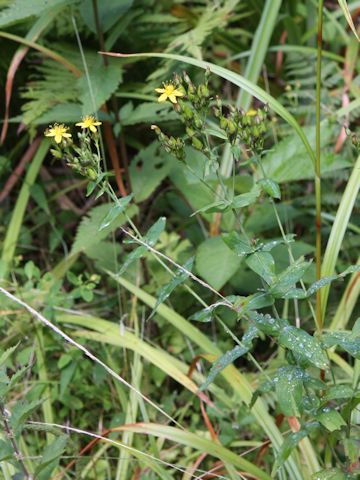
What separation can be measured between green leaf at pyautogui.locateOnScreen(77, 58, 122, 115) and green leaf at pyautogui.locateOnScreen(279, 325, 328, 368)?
869 mm

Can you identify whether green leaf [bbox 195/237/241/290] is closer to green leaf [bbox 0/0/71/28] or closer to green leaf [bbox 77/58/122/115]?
green leaf [bbox 77/58/122/115]

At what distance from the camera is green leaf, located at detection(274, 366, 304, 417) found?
1.21 metres

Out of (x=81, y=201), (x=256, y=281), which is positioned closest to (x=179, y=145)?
(x=256, y=281)

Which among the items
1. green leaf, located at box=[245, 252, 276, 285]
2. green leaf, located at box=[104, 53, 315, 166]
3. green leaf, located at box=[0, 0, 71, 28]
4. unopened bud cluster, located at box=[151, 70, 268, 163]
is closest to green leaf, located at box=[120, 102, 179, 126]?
green leaf, located at box=[0, 0, 71, 28]

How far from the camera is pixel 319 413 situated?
1.30 metres

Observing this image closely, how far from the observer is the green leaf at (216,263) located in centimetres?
189

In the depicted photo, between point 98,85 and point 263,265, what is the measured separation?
924mm

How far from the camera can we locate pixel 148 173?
2.18 m

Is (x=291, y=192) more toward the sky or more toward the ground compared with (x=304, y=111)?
more toward the ground

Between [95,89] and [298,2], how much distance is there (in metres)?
1.20

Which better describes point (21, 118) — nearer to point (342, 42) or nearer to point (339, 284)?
point (339, 284)

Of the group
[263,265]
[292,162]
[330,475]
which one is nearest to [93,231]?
[292,162]

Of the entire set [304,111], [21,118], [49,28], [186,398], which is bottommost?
[186,398]

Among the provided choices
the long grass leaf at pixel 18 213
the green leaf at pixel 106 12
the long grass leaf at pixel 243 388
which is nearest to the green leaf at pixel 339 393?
the long grass leaf at pixel 243 388
